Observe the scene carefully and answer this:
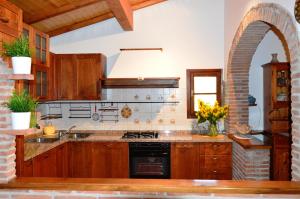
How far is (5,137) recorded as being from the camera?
2236 millimetres

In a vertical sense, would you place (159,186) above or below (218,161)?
above

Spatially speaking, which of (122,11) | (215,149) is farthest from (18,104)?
(215,149)

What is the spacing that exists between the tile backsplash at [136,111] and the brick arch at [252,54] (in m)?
0.86

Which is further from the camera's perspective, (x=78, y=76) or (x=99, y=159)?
(x=78, y=76)

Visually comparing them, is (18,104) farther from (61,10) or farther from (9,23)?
(61,10)

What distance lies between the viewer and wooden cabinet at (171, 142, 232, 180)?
14.7 ft

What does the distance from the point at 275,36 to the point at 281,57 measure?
366mm

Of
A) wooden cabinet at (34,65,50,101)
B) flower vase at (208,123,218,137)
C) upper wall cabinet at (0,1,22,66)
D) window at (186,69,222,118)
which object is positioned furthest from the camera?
window at (186,69,222,118)

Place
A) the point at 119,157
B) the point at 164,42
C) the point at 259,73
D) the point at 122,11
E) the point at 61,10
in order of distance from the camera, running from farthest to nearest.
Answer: the point at 164,42 < the point at 259,73 < the point at 119,157 < the point at 61,10 < the point at 122,11

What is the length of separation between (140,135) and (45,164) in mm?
1622

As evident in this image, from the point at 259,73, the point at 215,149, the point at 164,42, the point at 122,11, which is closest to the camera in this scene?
the point at 122,11

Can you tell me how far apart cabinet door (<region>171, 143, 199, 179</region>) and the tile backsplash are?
0.69 meters

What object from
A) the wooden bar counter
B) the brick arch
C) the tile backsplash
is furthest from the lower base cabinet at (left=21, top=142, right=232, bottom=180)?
the wooden bar counter

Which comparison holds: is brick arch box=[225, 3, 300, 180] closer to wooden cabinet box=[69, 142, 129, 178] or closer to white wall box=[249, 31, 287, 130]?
white wall box=[249, 31, 287, 130]
